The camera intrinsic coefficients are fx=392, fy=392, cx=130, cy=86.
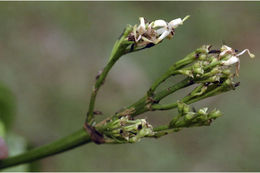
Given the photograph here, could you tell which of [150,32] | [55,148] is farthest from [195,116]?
[55,148]

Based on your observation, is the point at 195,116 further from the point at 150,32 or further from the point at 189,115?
the point at 150,32

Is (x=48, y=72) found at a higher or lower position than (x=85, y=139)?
higher

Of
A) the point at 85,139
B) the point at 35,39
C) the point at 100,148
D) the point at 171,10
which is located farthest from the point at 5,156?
the point at 171,10

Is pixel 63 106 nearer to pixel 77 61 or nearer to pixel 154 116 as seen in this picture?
pixel 77 61

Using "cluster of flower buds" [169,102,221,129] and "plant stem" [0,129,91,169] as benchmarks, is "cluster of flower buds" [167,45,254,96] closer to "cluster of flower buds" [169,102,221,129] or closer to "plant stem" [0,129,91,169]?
"cluster of flower buds" [169,102,221,129]

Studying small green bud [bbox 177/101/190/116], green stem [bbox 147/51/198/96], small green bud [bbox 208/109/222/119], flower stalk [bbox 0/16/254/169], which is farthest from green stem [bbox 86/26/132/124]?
small green bud [bbox 208/109/222/119]

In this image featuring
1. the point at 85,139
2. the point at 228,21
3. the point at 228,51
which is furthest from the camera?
the point at 228,21
